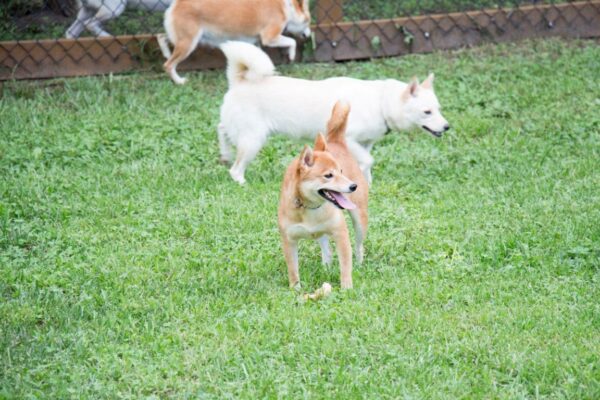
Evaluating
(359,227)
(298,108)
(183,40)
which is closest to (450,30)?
(183,40)

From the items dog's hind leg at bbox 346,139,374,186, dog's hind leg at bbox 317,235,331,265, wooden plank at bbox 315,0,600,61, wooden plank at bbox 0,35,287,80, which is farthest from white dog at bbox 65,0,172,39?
dog's hind leg at bbox 317,235,331,265

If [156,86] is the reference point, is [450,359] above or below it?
above

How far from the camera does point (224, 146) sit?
6137mm

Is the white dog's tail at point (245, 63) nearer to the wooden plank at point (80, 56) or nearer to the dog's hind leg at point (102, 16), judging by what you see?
the wooden plank at point (80, 56)

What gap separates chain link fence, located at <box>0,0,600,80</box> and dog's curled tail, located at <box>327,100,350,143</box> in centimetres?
374

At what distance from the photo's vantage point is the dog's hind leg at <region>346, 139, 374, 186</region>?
18.8 feet

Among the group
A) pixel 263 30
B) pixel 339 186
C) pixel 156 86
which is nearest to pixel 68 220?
pixel 339 186

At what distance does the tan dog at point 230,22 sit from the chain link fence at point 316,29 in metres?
0.28

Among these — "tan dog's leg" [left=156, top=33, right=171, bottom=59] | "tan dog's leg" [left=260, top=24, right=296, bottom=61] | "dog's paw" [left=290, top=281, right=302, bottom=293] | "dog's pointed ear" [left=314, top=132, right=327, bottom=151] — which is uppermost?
"dog's pointed ear" [left=314, top=132, right=327, bottom=151]

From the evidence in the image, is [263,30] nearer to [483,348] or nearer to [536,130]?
[536,130]

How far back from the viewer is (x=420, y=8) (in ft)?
29.8

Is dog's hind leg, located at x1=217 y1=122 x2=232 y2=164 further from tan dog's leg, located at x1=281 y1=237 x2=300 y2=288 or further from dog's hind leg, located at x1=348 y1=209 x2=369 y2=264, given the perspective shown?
tan dog's leg, located at x1=281 y1=237 x2=300 y2=288

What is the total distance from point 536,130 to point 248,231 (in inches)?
108

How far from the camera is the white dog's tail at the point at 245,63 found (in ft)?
18.9
